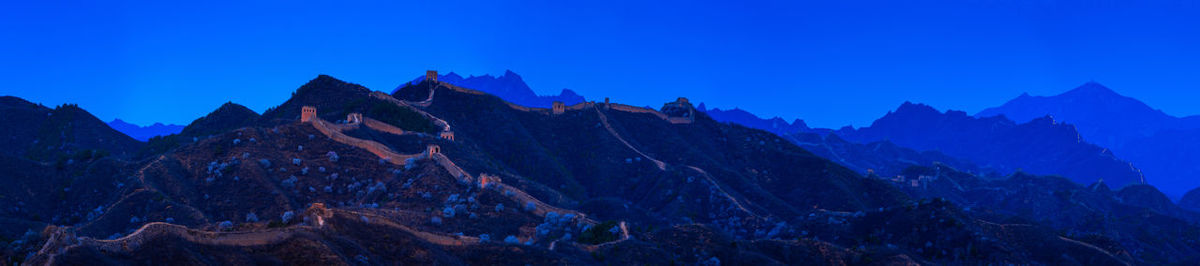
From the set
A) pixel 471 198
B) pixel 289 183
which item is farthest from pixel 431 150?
pixel 289 183

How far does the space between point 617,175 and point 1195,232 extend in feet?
289

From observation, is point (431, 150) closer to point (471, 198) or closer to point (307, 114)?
point (471, 198)

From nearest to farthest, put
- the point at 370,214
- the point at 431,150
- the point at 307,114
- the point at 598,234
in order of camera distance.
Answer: the point at 370,214
the point at 598,234
the point at 431,150
the point at 307,114

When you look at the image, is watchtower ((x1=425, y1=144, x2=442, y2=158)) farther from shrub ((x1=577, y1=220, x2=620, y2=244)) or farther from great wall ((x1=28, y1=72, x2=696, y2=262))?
shrub ((x1=577, y1=220, x2=620, y2=244))

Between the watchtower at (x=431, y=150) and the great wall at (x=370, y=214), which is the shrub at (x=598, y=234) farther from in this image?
the watchtower at (x=431, y=150)

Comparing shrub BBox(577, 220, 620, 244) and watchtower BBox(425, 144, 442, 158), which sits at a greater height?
watchtower BBox(425, 144, 442, 158)

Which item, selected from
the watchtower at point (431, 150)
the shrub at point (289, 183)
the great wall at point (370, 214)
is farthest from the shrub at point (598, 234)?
the shrub at point (289, 183)

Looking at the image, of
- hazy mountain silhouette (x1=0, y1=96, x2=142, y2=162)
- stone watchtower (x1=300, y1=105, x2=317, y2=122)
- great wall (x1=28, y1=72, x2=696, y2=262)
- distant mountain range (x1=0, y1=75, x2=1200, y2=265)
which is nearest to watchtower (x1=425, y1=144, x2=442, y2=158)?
great wall (x1=28, y1=72, x2=696, y2=262)

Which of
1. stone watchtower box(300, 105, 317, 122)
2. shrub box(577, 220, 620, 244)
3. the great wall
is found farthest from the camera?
stone watchtower box(300, 105, 317, 122)

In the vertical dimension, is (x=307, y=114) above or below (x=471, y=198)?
above

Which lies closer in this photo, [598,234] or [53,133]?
[598,234]

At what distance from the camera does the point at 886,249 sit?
6562 cm

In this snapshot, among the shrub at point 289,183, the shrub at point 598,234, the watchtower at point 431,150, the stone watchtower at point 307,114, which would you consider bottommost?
the shrub at point 598,234

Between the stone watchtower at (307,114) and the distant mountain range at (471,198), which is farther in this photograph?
the stone watchtower at (307,114)
